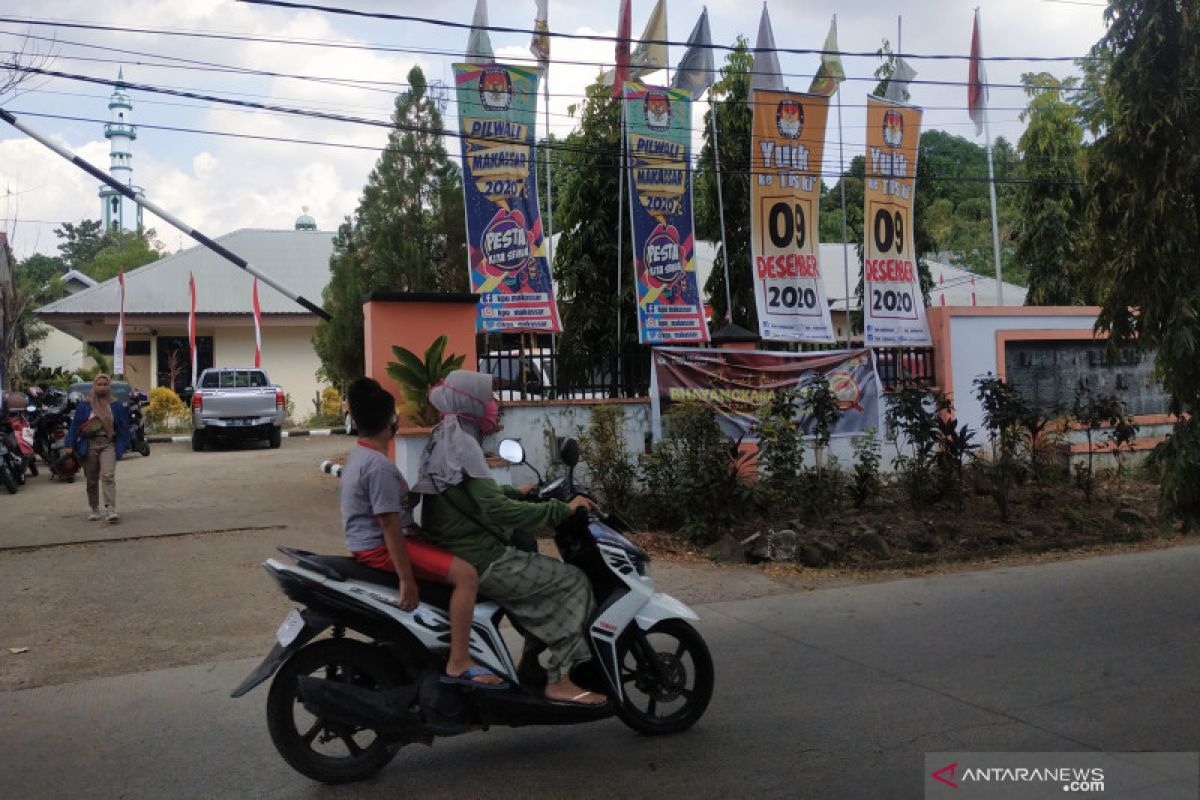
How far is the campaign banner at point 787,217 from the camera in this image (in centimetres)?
1385

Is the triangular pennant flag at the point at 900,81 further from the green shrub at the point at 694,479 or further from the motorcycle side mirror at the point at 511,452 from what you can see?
the motorcycle side mirror at the point at 511,452

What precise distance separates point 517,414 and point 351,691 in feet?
25.3

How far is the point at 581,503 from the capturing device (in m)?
4.65

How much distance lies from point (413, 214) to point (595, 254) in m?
3.22

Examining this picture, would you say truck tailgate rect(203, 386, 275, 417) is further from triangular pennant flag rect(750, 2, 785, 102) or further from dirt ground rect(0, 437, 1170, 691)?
triangular pennant flag rect(750, 2, 785, 102)

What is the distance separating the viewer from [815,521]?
10688 millimetres

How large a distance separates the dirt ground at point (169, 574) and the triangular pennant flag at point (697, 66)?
768cm

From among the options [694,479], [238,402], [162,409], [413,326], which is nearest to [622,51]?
[413,326]

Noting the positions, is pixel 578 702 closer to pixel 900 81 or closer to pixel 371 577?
pixel 371 577

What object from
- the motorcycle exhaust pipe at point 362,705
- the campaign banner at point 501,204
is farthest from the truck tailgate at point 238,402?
the motorcycle exhaust pipe at point 362,705

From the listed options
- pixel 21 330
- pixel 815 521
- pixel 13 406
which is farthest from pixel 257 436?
pixel 815 521

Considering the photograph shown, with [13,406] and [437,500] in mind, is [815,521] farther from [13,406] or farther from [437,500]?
[13,406]

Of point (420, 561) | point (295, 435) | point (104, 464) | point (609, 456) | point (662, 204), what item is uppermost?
point (662, 204)

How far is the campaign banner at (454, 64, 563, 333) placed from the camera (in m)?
12.5
